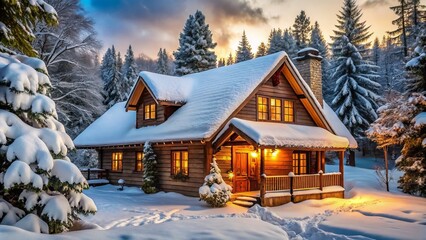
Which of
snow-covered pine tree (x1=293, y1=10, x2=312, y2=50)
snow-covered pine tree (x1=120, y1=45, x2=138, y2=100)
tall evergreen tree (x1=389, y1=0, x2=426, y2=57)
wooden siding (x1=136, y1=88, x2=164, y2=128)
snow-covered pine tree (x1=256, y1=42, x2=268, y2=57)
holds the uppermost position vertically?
snow-covered pine tree (x1=293, y1=10, x2=312, y2=50)

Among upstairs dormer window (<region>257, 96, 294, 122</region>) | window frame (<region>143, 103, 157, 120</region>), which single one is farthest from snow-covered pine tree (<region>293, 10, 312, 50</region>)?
window frame (<region>143, 103, 157, 120</region>)

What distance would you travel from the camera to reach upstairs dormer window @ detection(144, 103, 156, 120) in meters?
20.7

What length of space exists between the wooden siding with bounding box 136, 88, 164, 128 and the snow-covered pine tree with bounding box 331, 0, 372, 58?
2239 cm

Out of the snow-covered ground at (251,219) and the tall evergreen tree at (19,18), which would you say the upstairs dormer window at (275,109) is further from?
the tall evergreen tree at (19,18)

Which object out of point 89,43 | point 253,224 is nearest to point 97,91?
point 89,43

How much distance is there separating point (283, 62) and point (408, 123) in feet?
24.2

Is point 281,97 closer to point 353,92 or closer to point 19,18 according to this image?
point 19,18

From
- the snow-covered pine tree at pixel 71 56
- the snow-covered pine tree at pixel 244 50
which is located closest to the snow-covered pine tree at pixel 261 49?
the snow-covered pine tree at pixel 244 50

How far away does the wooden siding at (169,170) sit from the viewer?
16.9 m

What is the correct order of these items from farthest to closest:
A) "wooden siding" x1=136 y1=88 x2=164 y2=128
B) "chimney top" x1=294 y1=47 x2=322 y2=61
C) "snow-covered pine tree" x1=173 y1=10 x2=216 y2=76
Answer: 1. "snow-covered pine tree" x1=173 y1=10 x2=216 y2=76
2. "chimney top" x1=294 y1=47 x2=322 y2=61
3. "wooden siding" x1=136 y1=88 x2=164 y2=128

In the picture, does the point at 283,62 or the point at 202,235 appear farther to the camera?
the point at 283,62

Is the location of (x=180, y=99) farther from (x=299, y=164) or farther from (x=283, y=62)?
(x=299, y=164)

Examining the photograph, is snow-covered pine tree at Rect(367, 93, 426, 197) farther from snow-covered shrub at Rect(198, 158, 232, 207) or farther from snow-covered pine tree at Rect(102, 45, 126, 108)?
snow-covered pine tree at Rect(102, 45, 126, 108)

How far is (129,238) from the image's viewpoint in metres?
4.88
